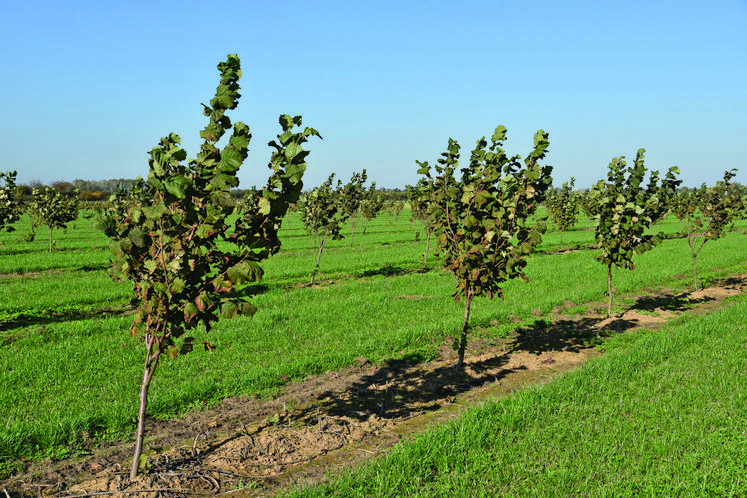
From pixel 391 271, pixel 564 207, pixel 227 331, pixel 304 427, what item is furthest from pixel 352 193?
pixel 564 207

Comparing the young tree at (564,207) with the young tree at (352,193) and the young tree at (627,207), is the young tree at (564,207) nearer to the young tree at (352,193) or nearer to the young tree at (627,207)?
the young tree at (352,193)

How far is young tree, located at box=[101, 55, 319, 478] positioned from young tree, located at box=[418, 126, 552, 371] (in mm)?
3905

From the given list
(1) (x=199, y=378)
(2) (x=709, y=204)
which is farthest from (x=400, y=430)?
(2) (x=709, y=204)

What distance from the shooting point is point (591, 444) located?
517 cm

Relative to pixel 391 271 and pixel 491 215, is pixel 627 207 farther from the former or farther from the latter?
pixel 391 271

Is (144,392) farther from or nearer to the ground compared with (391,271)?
farther from the ground

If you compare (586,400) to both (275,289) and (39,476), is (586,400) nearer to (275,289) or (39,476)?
(39,476)

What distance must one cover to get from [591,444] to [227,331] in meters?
7.89

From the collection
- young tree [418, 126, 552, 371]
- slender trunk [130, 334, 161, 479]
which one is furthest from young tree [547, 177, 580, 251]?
slender trunk [130, 334, 161, 479]

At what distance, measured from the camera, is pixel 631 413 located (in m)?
6.04

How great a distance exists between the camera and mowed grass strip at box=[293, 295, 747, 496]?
4.52 m

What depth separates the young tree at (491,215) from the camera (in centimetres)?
759

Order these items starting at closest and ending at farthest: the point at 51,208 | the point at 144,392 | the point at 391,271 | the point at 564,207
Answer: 1. the point at 144,392
2. the point at 391,271
3. the point at 51,208
4. the point at 564,207

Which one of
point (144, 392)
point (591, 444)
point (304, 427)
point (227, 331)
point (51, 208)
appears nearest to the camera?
point (144, 392)
